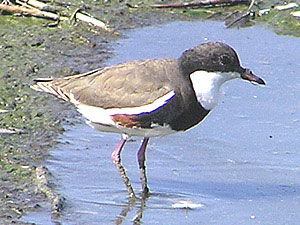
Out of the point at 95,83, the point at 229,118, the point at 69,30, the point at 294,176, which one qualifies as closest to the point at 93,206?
the point at 95,83

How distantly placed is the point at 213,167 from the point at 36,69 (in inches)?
119

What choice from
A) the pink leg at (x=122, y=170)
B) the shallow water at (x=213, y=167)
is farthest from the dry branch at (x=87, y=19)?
the pink leg at (x=122, y=170)

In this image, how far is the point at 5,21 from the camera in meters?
11.4

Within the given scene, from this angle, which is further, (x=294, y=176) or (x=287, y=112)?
(x=287, y=112)

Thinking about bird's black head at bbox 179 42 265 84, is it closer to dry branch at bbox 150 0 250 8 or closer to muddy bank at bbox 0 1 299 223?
muddy bank at bbox 0 1 299 223

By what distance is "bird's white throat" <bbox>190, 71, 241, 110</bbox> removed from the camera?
6723 mm

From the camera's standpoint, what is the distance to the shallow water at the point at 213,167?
6.82 m

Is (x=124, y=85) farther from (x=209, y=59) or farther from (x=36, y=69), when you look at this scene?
(x=36, y=69)

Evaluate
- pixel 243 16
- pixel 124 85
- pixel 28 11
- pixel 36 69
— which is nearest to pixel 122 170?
pixel 124 85

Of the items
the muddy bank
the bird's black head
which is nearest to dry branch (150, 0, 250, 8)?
the muddy bank

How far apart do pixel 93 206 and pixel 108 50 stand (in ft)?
13.9

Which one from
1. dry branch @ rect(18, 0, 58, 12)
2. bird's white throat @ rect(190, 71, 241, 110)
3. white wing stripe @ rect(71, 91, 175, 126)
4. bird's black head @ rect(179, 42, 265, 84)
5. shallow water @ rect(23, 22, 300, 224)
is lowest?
dry branch @ rect(18, 0, 58, 12)

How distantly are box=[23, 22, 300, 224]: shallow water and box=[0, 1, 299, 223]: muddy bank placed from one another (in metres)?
0.22

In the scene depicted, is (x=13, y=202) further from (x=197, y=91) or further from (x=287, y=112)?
(x=287, y=112)
